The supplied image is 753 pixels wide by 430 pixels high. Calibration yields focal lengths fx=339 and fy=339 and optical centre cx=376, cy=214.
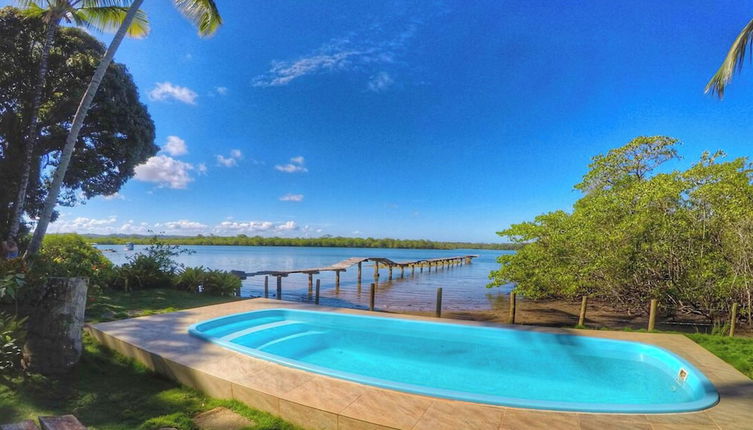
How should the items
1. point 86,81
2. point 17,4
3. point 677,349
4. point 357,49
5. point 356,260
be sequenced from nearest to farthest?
point 677,349 → point 17,4 → point 86,81 → point 357,49 → point 356,260

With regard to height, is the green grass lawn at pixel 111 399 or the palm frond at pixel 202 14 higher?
the palm frond at pixel 202 14

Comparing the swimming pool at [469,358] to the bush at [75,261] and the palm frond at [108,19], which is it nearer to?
the bush at [75,261]

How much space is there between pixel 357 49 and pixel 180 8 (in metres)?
7.29

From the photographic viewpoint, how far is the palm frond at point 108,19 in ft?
28.5

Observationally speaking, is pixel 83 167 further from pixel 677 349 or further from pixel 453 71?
pixel 677 349

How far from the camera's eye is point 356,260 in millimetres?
21938

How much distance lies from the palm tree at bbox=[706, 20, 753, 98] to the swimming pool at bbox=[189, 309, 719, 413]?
6.62 metres

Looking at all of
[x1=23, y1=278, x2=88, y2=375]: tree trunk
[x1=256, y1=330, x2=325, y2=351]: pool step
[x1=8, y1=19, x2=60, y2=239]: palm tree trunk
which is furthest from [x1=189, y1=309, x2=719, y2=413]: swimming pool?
[x1=8, y1=19, x2=60, y2=239]: palm tree trunk

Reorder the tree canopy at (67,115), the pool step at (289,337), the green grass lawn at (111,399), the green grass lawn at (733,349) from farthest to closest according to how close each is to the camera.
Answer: the tree canopy at (67,115) < the pool step at (289,337) < the green grass lawn at (733,349) < the green grass lawn at (111,399)

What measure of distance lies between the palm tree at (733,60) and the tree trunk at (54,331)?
40.2 feet

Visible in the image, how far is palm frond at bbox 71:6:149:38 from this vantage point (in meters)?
8.68

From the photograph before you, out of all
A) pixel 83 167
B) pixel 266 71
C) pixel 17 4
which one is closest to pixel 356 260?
pixel 266 71

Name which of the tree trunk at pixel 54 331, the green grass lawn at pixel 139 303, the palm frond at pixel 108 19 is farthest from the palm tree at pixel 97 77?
the tree trunk at pixel 54 331

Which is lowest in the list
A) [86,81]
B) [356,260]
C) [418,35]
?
[356,260]
